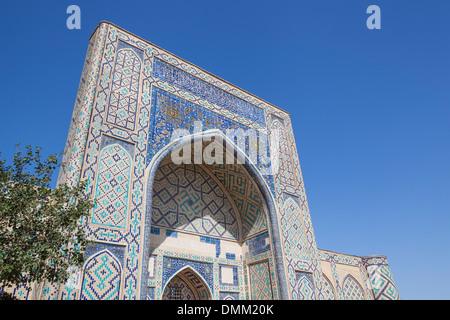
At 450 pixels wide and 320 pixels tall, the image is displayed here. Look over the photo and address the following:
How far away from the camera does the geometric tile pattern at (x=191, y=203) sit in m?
6.44

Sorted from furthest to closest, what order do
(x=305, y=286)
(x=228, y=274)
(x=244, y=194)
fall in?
(x=244, y=194) < (x=228, y=274) < (x=305, y=286)

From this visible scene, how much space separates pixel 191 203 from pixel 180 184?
460 mm

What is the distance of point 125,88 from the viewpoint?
18.1ft

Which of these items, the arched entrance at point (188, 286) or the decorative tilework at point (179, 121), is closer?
the decorative tilework at point (179, 121)

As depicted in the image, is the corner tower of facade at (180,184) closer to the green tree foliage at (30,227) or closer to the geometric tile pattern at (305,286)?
the geometric tile pattern at (305,286)

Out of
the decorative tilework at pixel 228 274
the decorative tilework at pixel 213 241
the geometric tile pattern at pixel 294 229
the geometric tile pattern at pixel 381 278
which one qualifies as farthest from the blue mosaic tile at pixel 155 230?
the geometric tile pattern at pixel 381 278

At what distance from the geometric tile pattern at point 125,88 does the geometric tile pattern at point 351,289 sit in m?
7.31

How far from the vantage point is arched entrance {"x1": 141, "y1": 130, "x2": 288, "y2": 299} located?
20.3 feet

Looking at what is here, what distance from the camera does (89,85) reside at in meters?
5.10

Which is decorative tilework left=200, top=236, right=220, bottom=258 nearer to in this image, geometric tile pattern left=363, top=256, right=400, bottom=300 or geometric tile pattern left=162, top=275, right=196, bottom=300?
geometric tile pattern left=162, top=275, right=196, bottom=300

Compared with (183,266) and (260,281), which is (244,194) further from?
(183,266)

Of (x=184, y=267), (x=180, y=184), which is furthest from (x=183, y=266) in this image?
(x=180, y=184)

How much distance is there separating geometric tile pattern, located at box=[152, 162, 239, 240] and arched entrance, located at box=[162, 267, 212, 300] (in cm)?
82
